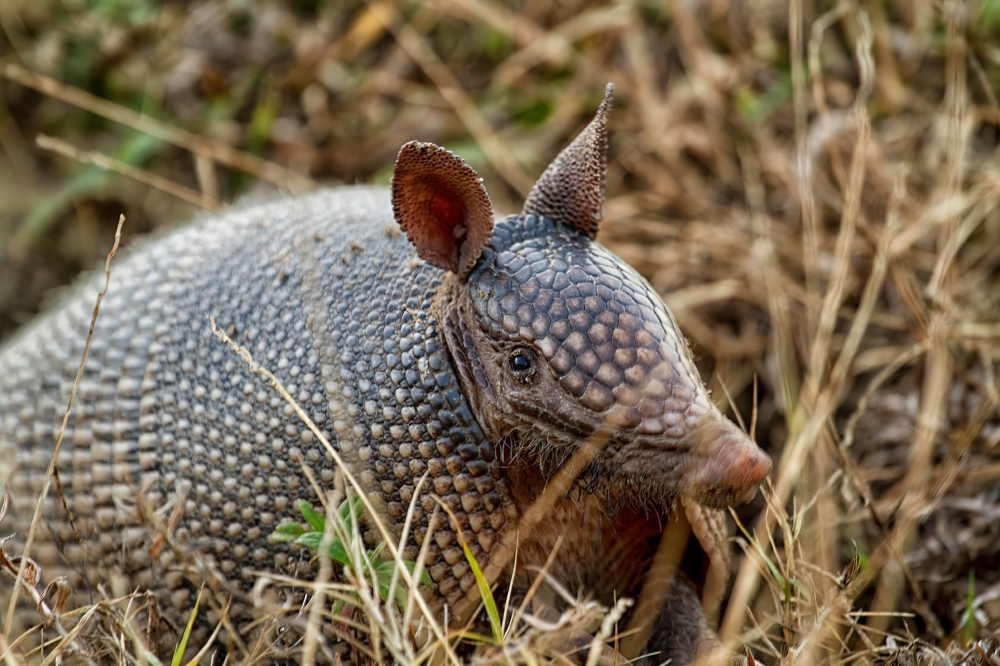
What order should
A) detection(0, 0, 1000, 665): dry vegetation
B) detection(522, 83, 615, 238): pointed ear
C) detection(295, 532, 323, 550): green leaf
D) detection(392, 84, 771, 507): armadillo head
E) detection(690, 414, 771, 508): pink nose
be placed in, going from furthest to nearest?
detection(0, 0, 1000, 665): dry vegetation
detection(522, 83, 615, 238): pointed ear
detection(295, 532, 323, 550): green leaf
detection(392, 84, 771, 507): armadillo head
detection(690, 414, 771, 508): pink nose

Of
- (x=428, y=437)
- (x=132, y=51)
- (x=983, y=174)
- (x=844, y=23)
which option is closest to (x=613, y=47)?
(x=844, y=23)

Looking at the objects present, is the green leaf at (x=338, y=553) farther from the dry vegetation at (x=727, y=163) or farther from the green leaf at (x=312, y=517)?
the dry vegetation at (x=727, y=163)

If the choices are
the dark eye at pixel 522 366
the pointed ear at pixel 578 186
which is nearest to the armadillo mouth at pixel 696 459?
the dark eye at pixel 522 366

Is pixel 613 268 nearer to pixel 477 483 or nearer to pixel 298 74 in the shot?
pixel 477 483

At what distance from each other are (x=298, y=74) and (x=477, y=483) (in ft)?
12.6

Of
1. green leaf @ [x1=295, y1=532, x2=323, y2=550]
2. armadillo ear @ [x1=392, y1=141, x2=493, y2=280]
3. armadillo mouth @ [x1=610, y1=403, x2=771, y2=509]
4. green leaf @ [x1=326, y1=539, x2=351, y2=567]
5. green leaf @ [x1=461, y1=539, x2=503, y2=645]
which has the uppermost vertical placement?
armadillo ear @ [x1=392, y1=141, x2=493, y2=280]

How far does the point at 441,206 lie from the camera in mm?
2805

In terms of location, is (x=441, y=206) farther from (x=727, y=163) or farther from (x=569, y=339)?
(x=727, y=163)

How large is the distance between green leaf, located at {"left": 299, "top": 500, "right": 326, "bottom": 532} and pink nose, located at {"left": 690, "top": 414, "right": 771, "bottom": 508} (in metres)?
0.99

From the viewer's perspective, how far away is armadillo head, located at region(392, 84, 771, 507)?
2.48 m

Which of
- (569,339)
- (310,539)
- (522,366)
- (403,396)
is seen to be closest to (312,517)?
(310,539)

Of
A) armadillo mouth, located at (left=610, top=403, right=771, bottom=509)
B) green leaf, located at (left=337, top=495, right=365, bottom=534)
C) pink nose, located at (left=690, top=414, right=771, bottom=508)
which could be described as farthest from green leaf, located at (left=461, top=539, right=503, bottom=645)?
pink nose, located at (left=690, top=414, right=771, bottom=508)

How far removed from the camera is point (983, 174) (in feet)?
15.2

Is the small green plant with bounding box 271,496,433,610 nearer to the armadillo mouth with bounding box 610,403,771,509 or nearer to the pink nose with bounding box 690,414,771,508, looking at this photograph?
the armadillo mouth with bounding box 610,403,771,509
